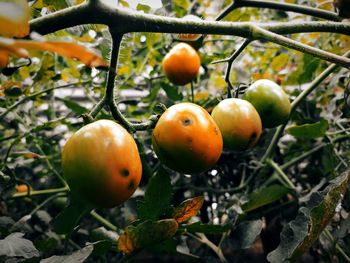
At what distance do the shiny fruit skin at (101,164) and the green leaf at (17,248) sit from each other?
0.61 feet

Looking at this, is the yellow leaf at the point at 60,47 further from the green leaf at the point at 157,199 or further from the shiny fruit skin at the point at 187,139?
the green leaf at the point at 157,199

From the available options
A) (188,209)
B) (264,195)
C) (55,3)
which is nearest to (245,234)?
(264,195)

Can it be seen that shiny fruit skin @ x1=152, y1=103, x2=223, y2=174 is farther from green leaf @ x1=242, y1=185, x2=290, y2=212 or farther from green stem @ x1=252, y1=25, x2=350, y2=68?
green leaf @ x1=242, y1=185, x2=290, y2=212

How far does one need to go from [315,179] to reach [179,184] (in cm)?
46

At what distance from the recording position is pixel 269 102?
0.80m

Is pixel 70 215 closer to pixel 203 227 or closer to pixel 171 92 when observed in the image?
pixel 203 227

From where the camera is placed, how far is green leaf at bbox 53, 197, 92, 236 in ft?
2.21

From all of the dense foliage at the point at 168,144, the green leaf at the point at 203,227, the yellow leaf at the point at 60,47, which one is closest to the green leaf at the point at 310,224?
the dense foliage at the point at 168,144

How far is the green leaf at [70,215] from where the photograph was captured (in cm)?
67

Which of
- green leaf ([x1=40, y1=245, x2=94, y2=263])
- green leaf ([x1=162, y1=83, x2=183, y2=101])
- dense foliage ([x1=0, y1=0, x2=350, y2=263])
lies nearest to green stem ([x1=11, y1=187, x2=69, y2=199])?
dense foliage ([x1=0, y1=0, x2=350, y2=263])

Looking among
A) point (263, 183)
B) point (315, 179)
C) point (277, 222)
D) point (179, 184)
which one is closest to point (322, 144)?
point (315, 179)

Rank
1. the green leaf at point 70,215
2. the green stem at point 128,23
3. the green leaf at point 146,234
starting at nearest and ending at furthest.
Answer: the green stem at point 128,23 → the green leaf at point 146,234 → the green leaf at point 70,215

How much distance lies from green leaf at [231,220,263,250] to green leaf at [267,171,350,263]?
17 centimetres

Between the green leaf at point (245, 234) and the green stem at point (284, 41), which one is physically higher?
the green stem at point (284, 41)
